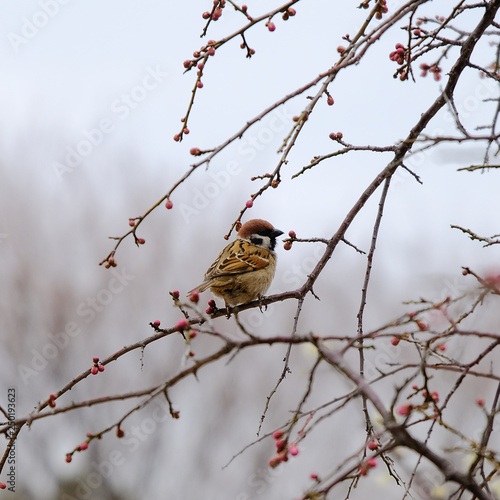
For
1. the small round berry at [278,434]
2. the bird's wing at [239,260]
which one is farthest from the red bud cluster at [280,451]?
the bird's wing at [239,260]

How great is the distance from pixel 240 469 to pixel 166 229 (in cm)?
692

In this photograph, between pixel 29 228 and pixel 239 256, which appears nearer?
pixel 239 256

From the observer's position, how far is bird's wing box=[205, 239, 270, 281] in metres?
4.99

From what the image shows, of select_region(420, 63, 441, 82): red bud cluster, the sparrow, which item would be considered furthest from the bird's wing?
select_region(420, 63, 441, 82): red bud cluster

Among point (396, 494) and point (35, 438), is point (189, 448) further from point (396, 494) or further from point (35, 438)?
point (396, 494)

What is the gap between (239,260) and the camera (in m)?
5.14

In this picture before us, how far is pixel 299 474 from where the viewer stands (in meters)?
17.6

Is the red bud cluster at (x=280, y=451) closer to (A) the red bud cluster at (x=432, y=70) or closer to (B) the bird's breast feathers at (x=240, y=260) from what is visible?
(B) the bird's breast feathers at (x=240, y=260)

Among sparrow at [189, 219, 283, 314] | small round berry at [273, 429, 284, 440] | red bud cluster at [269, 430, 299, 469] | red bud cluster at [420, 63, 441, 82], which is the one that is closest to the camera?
red bud cluster at [269, 430, 299, 469]

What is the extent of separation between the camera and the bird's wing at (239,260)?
499cm

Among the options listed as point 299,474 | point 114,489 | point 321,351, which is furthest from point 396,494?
point 321,351

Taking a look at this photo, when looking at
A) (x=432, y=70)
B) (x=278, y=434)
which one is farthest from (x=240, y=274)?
(x=278, y=434)

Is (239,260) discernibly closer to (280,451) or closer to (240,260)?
(240,260)

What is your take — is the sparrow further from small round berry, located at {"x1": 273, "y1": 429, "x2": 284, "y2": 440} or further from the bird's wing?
small round berry, located at {"x1": 273, "y1": 429, "x2": 284, "y2": 440}
